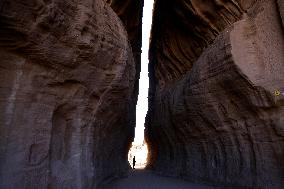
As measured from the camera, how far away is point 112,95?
7.35 m

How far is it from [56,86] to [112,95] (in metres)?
2.33

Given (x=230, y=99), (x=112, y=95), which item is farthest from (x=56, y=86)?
(x=230, y=99)

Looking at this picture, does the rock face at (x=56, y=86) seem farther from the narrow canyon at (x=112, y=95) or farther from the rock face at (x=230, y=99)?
the rock face at (x=230, y=99)

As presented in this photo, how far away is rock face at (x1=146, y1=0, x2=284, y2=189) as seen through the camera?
6984mm

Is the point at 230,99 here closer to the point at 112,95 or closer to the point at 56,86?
the point at 112,95

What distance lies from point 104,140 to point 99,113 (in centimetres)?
160

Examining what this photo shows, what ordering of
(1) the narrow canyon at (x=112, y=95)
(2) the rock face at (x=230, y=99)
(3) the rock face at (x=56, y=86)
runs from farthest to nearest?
1. (2) the rock face at (x=230, y=99)
2. (1) the narrow canyon at (x=112, y=95)
3. (3) the rock face at (x=56, y=86)

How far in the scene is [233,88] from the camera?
312 inches

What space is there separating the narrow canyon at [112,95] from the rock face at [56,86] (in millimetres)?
19

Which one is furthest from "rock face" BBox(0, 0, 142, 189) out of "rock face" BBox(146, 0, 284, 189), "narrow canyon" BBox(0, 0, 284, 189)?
"rock face" BBox(146, 0, 284, 189)

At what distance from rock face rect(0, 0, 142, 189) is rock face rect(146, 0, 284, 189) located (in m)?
3.39

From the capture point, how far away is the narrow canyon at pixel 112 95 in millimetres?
4238

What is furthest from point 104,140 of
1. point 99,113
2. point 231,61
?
point 231,61

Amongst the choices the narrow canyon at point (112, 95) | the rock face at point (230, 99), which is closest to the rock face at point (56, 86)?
the narrow canyon at point (112, 95)
